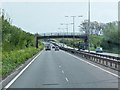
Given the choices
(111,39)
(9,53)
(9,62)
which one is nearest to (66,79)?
(9,62)

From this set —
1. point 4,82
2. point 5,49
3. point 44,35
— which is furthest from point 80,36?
→ point 4,82

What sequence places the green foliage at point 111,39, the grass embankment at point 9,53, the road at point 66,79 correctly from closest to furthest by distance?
the road at point 66,79
the grass embankment at point 9,53
the green foliage at point 111,39

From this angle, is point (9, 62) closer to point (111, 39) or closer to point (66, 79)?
point (66, 79)

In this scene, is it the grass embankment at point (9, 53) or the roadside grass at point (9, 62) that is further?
the grass embankment at point (9, 53)

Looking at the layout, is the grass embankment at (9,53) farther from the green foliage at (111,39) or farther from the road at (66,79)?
the green foliage at (111,39)

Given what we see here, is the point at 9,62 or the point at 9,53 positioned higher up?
the point at 9,53

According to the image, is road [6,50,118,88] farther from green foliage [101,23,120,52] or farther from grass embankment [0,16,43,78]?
green foliage [101,23,120,52]

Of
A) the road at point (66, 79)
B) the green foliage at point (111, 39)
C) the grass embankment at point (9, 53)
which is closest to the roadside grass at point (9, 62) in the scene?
the grass embankment at point (9, 53)

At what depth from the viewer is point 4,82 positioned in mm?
20203

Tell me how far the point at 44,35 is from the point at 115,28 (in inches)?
1614

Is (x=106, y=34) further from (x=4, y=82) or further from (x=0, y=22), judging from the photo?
(x=4, y=82)

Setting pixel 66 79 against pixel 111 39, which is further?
pixel 111 39

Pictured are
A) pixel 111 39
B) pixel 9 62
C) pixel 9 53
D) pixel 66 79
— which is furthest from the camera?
pixel 111 39

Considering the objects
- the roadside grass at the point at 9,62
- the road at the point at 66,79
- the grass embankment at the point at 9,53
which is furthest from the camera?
the grass embankment at the point at 9,53
